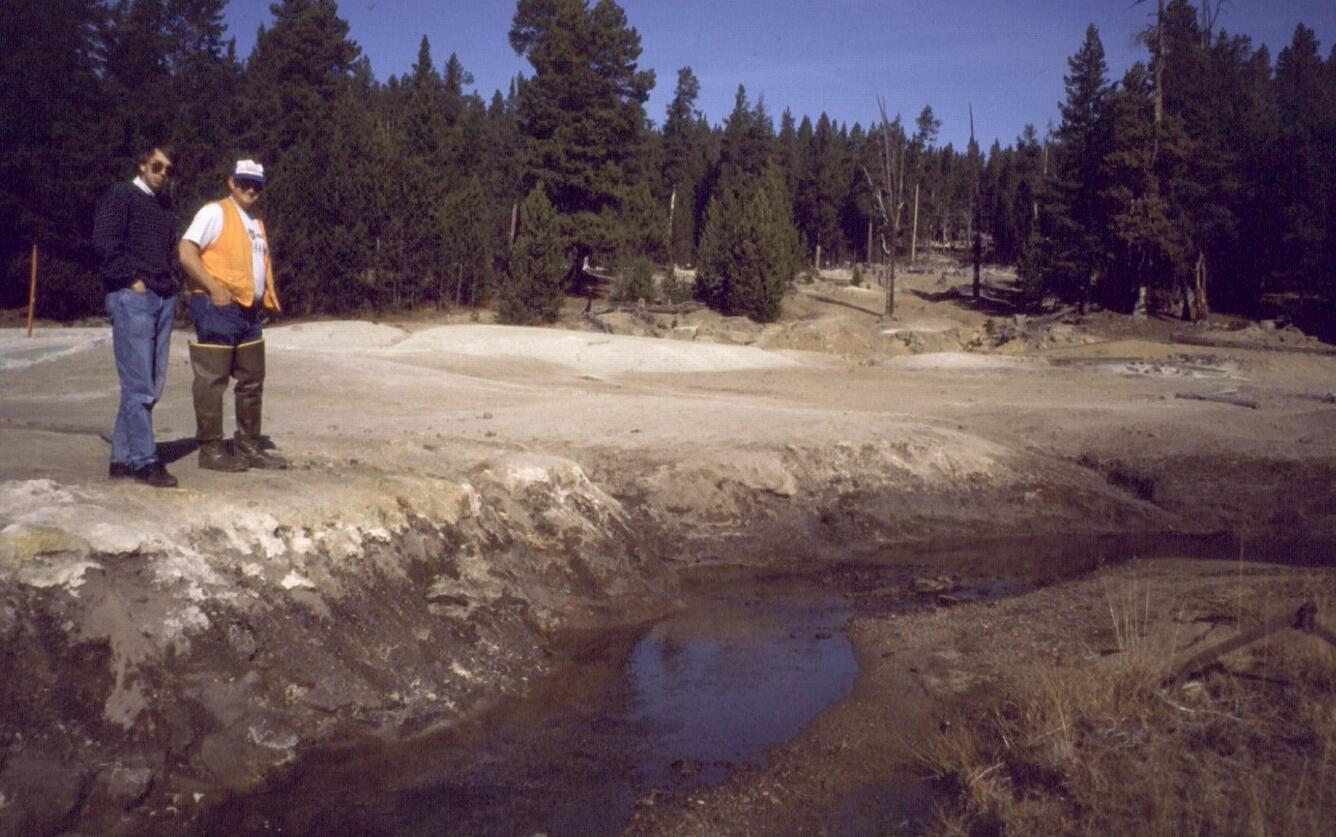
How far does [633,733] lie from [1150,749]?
2828 millimetres

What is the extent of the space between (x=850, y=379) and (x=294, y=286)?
1736 centimetres

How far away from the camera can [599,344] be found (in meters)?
24.8

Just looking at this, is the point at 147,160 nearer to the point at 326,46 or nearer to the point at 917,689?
the point at 917,689

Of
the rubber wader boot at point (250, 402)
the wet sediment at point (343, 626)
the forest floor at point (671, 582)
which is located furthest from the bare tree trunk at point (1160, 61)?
the rubber wader boot at point (250, 402)

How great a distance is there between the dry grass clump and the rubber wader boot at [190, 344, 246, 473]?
16.5 ft

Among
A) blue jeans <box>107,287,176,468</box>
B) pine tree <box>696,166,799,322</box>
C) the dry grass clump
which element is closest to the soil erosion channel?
the dry grass clump

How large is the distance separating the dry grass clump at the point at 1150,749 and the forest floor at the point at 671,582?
2cm

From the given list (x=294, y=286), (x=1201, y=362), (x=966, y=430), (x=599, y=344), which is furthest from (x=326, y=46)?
(x=966, y=430)

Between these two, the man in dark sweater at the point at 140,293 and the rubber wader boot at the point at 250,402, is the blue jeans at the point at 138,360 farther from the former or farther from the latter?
the rubber wader boot at the point at 250,402

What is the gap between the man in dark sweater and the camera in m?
6.64

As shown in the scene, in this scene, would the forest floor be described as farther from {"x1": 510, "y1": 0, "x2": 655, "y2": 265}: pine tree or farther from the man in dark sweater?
{"x1": 510, "y1": 0, "x2": 655, "y2": 265}: pine tree

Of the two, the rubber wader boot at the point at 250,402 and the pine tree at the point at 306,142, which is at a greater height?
the pine tree at the point at 306,142

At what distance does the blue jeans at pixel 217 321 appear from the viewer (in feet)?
23.9

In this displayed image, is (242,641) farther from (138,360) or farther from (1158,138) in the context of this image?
(1158,138)
